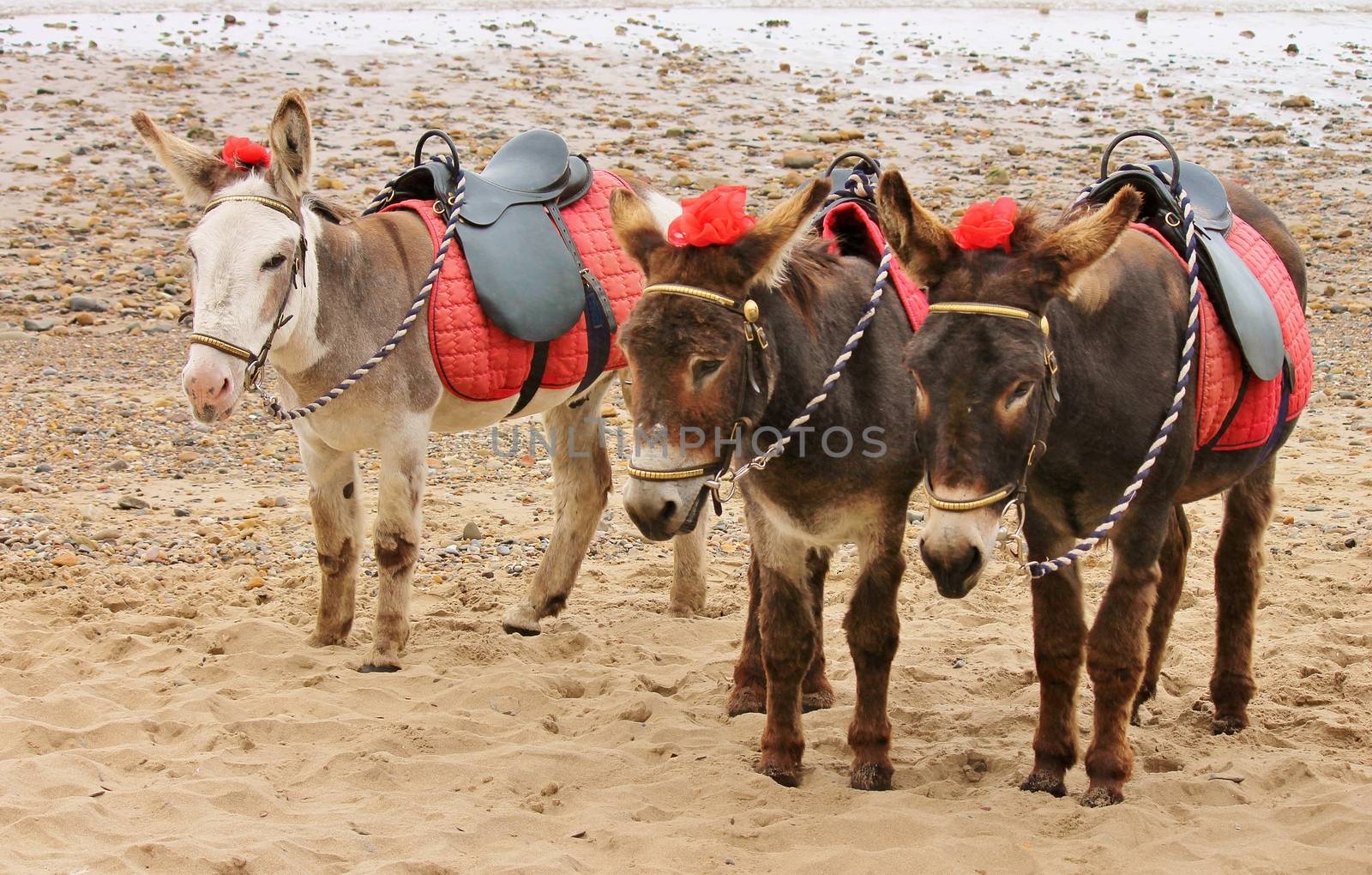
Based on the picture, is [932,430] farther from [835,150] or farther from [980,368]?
[835,150]

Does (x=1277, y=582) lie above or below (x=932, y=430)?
below

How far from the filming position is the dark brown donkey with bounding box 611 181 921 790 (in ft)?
11.8

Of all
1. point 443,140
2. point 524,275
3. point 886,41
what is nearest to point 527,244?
point 524,275

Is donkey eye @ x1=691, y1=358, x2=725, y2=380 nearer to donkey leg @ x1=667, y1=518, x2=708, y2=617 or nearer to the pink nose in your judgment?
the pink nose

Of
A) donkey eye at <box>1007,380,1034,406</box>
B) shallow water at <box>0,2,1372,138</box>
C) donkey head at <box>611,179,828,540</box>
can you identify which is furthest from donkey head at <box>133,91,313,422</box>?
shallow water at <box>0,2,1372,138</box>

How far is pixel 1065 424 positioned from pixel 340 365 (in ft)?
8.65

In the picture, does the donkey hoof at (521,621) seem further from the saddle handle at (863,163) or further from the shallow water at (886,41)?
the shallow water at (886,41)

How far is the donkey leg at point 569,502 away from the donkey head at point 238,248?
1.66 meters

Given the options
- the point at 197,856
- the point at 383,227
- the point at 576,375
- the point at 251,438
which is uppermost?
the point at 383,227

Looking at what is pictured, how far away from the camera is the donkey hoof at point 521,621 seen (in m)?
5.80

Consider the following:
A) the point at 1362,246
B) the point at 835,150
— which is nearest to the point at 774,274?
the point at 1362,246

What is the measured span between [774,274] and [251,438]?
16.7ft

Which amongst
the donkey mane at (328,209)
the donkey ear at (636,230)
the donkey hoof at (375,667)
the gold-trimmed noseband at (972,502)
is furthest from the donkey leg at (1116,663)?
the donkey mane at (328,209)

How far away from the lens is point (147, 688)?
495 centimetres
